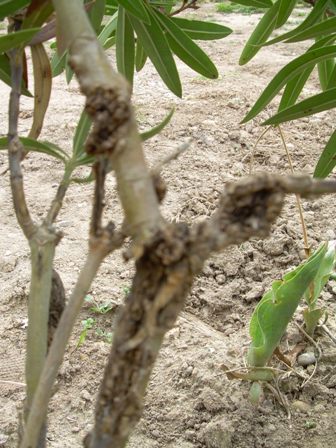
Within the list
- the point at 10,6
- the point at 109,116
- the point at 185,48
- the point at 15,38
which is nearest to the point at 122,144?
the point at 109,116

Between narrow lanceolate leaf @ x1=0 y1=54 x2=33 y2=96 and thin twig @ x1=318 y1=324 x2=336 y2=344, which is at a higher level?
narrow lanceolate leaf @ x1=0 y1=54 x2=33 y2=96

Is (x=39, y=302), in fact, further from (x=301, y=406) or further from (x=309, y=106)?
(x=301, y=406)

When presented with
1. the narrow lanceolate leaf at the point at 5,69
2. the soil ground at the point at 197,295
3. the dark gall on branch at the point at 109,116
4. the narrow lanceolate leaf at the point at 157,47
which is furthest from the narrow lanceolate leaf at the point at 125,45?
the dark gall on branch at the point at 109,116

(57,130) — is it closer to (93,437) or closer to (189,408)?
(189,408)

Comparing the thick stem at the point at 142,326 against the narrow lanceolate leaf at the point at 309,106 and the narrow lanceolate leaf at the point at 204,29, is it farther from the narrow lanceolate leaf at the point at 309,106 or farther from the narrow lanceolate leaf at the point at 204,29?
the narrow lanceolate leaf at the point at 204,29

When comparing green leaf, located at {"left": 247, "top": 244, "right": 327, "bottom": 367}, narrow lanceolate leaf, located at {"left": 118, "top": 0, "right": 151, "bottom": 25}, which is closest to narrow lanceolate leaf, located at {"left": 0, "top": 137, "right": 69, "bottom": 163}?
narrow lanceolate leaf, located at {"left": 118, "top": 0, "right": 151, "bottom": 25}

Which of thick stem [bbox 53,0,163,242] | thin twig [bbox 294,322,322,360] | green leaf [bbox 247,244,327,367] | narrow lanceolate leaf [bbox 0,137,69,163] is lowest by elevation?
thin twig [bbox 294,322,322,360]

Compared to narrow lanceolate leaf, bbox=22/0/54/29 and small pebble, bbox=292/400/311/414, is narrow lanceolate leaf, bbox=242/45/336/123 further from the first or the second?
small pebble, bbox=292/400/311/414
